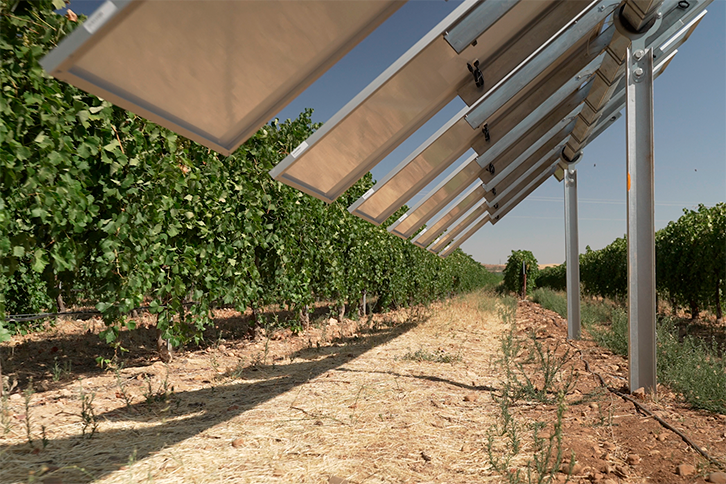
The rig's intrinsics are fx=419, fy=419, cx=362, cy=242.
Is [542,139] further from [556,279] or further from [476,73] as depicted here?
[556,279]

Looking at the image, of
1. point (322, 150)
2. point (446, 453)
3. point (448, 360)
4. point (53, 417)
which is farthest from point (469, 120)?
point (53, 417)

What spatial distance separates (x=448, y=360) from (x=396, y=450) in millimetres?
3038

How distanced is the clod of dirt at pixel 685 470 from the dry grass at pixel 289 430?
3.29ft

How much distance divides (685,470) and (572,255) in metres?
5.73

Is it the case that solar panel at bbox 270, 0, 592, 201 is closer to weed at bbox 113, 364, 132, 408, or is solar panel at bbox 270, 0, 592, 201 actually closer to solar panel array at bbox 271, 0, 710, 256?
solar panel array at bbox 271, 0, 710, 256

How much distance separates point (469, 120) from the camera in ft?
13.0

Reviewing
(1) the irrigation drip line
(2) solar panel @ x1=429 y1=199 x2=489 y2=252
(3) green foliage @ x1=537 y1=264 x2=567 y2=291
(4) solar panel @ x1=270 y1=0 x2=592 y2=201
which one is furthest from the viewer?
(3) green foliage @ x1=537 y1=264 x2=567 y2=291

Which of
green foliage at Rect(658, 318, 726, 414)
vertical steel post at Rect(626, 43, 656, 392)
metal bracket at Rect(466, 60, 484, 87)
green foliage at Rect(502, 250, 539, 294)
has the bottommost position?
green foliage at Rect(502, 250, 539, 294)

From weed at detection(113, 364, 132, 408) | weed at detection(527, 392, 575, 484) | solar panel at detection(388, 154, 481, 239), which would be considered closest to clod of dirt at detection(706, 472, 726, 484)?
weed at detection(527, 392, 575, 484)

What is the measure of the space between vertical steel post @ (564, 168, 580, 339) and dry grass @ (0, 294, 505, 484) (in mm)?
2960

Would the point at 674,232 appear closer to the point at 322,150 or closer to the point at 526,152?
the point at 526,152

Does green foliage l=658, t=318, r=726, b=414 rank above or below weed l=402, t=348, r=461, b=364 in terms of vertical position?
above

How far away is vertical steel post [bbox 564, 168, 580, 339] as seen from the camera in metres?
7.43

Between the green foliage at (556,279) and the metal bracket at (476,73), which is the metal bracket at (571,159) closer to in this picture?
the metal bracket at (476,73)
